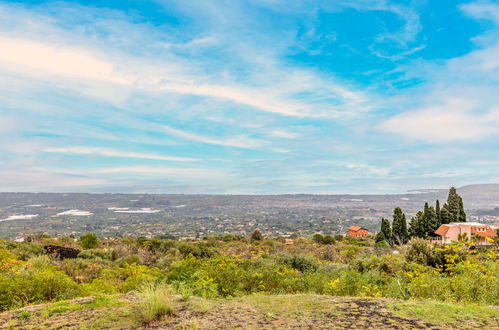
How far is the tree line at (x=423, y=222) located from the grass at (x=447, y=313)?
44.4 meters

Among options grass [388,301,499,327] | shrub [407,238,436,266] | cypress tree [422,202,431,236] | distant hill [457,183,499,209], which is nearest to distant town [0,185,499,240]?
distant hill [457,183,499,209]

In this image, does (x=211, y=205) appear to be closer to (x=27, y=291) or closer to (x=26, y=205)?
(x=26, y=205)

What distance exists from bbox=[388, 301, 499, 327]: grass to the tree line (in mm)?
44352

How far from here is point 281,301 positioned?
664cm

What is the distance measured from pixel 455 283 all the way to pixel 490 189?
232556mm

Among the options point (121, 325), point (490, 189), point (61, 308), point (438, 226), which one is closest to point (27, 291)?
point (61, 308)

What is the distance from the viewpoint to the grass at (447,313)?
5.31m

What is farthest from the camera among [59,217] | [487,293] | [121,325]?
[59,217]

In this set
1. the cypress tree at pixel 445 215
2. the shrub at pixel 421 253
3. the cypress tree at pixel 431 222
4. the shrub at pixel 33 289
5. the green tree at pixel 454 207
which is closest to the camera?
the shrub at pixel 33 289

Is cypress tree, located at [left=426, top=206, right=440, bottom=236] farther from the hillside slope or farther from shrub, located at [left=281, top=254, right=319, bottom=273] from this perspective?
the hillside slope

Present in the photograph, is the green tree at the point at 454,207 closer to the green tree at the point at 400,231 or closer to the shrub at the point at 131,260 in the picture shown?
the green tree at the point at 400,231

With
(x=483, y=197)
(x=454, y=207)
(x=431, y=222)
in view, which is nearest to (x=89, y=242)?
(x=431, y=222)

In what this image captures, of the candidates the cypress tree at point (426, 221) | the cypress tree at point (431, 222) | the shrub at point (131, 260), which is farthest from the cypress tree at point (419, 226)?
the shrub at point (131, 260)

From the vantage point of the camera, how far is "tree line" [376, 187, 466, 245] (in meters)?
47.2
